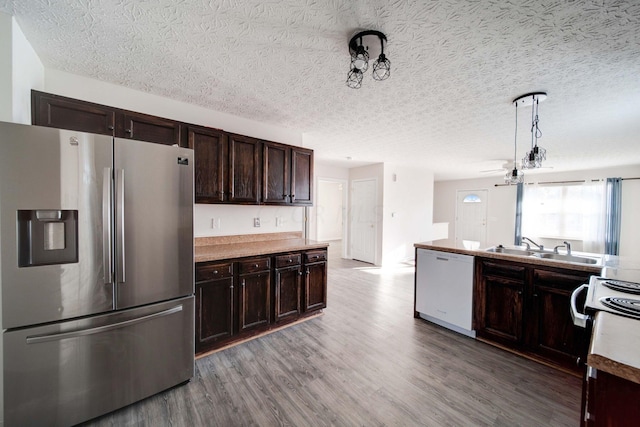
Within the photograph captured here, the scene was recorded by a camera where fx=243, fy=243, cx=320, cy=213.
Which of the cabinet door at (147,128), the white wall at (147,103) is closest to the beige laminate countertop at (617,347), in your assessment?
the cabinet door at (147,128)

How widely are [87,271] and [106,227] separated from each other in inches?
11.3

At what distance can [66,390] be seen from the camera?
146cm

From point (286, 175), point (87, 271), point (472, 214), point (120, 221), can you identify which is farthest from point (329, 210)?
point (87, 271)

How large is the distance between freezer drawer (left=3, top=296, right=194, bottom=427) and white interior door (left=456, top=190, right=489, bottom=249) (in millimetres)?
8070

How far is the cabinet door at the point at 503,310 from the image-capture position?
2322 millimetres

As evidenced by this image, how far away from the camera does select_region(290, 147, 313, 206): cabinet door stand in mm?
3178

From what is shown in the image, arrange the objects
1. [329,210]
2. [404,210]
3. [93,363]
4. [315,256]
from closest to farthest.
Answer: [93,363] → [315,256] → [404,210] → [329,210]

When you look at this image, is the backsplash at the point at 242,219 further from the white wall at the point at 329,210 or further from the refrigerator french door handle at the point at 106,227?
the white wall at the point at 329,210

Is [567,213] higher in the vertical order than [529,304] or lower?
higher

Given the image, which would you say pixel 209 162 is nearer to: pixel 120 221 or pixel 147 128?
pixel 147 128

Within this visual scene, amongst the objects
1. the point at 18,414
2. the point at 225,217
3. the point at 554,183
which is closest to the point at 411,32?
the point at 225,217

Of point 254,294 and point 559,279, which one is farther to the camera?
point 254,294

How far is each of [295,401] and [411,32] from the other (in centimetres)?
259

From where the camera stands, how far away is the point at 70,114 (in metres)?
1.89
